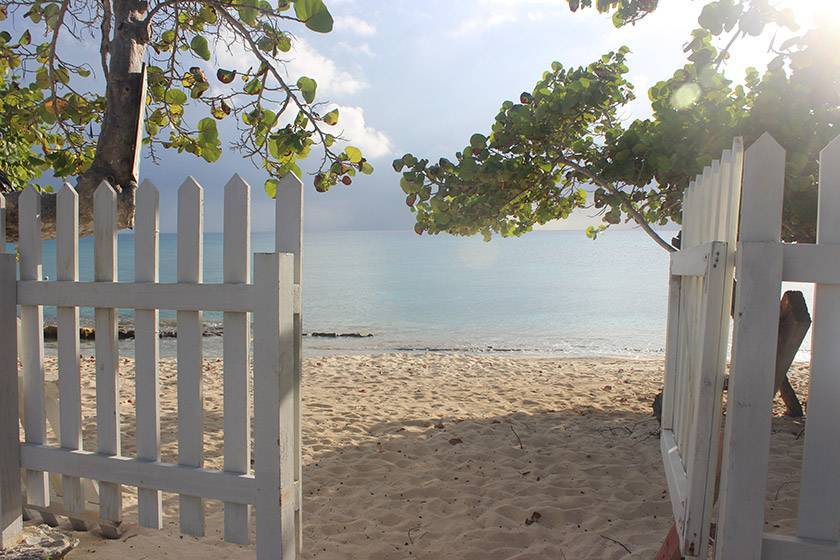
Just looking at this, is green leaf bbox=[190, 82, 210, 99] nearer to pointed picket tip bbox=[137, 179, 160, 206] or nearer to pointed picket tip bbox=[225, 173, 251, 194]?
pointed picket tip bbox=[137, 179, 160, 206]

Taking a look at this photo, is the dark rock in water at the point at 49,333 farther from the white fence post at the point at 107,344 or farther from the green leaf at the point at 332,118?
the green leaf at the point at 332,118

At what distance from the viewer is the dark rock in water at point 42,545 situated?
3.09 meters

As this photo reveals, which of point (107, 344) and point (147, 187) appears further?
point (107, 344)

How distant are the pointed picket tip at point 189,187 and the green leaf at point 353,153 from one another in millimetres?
1092

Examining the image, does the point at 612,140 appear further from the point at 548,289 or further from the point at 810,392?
the point at 548,289

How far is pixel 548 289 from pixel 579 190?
40.7m

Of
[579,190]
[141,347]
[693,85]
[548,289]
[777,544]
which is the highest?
[693,85]

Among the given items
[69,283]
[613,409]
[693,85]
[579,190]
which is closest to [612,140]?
[693,85]

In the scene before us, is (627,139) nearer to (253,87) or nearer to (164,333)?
(253,87)

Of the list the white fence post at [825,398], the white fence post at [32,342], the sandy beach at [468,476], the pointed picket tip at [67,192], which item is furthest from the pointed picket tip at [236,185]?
the white fence post at [825,398]

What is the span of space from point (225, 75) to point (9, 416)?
2.24 metres

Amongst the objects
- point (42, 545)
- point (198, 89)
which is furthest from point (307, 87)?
point (42, 545)

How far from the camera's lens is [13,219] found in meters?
3.60

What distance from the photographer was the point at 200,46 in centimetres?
373
